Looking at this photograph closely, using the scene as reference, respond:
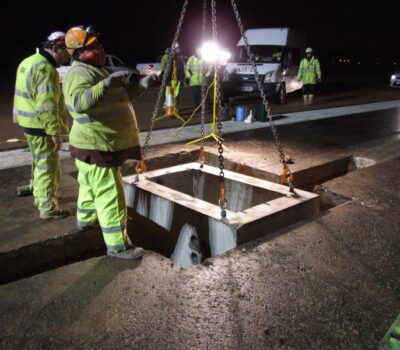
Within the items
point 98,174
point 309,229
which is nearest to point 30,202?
point 98,174

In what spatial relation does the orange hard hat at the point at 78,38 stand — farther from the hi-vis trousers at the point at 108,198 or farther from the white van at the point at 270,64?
the white van at the point at 270,64

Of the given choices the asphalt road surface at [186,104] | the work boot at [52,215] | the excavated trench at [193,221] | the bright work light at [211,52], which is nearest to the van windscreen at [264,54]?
the asphalt road surface at [186,104]

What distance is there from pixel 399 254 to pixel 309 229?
841 millimetres

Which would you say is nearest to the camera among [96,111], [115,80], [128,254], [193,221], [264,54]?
[115,80]

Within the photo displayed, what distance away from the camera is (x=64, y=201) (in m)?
4.77

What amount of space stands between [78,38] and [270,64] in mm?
11086

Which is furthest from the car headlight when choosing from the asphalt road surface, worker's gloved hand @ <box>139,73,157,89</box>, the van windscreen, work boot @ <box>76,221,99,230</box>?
worker's gloved hand @ <box>139,73,157,89</box>

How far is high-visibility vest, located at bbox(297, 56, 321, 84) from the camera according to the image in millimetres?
13156

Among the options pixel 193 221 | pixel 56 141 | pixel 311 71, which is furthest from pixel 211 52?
pixel 311 71

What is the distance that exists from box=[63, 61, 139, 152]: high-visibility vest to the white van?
10704 mm

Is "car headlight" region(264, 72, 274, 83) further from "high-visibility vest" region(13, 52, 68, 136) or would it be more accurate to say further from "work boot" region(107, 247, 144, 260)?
"work boot" region(107, 247, 144, 260)

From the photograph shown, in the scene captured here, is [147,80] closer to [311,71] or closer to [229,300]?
[229,300]

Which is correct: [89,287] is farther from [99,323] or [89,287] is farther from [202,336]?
[202,336]

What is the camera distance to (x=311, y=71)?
1317cm
